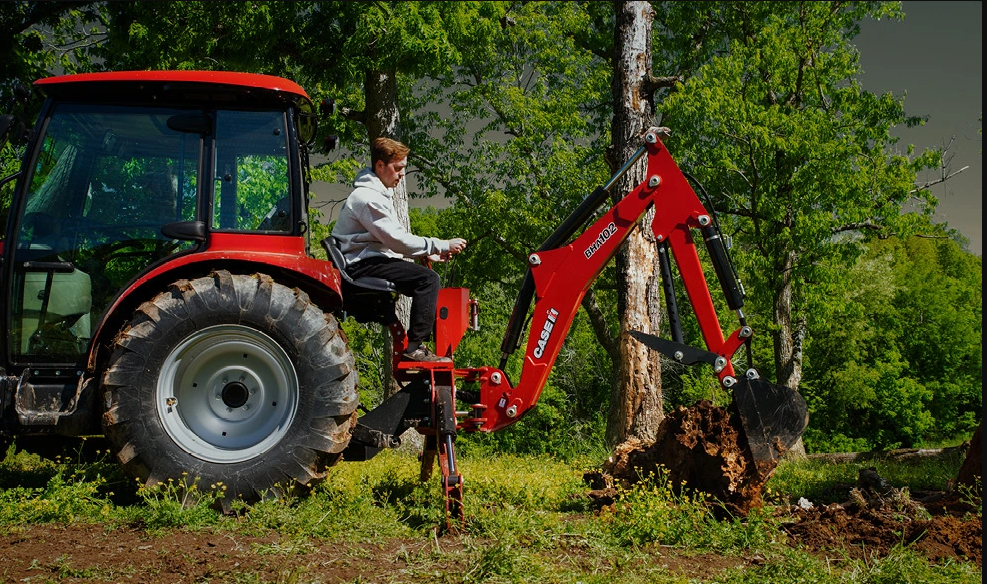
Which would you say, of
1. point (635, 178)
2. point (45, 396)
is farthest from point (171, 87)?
point (635, 178)

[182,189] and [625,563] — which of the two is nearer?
[625,563]

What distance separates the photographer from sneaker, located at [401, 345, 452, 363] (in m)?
5.52

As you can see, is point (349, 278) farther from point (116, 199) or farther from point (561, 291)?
point (116, 199)

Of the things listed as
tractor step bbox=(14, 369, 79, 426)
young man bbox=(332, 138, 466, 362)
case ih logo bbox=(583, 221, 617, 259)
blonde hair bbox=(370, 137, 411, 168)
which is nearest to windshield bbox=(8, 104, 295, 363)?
tractor step bbox=(14, 369, 79, 426)

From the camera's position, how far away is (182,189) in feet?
17.9

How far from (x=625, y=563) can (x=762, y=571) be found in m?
0.68

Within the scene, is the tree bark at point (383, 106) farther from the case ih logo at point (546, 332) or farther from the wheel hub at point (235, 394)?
the wheel hub at point (235, 394)

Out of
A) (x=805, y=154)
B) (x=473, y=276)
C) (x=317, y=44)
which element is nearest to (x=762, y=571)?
(x=317, y=44)

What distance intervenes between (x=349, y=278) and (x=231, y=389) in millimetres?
1011

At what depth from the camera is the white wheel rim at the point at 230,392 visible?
5.12m

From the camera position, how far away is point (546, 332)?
225 inches

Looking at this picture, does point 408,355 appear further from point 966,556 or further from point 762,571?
point 966,556

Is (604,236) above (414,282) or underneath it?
above

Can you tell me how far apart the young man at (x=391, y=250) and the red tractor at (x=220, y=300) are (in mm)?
107
